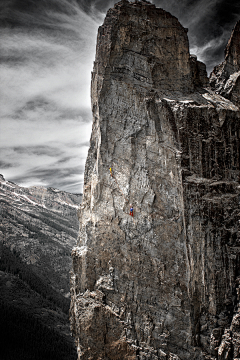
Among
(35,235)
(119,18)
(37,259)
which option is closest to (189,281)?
(119,18)

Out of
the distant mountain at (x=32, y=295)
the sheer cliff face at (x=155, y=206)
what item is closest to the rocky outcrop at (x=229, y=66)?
the sheer cliff face at (x=155, y=206)

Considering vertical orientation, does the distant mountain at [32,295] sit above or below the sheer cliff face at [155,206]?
below

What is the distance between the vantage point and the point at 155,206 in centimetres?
1939

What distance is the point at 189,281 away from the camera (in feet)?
60.3

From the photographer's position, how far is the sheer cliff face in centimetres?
1842

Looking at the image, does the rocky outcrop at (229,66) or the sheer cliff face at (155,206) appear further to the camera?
the rocky outcrop at (229,66)

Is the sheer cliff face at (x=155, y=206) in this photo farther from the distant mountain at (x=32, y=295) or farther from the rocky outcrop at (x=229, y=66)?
the distant mountain at (x=32, y=295)

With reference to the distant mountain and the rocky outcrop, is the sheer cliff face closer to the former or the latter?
the rocky outcrop

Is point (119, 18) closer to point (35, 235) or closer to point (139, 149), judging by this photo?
point (139, 149)

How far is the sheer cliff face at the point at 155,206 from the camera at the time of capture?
60.4ft

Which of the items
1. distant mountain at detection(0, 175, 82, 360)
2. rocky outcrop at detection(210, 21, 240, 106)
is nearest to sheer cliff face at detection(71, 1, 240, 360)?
rocky outcrop at detection(210, 21, 240, 106)

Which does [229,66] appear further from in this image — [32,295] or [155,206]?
[32,295]

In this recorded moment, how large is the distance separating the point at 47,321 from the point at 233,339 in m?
87.2

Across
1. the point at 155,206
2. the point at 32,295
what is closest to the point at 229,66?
the point at 155,206
